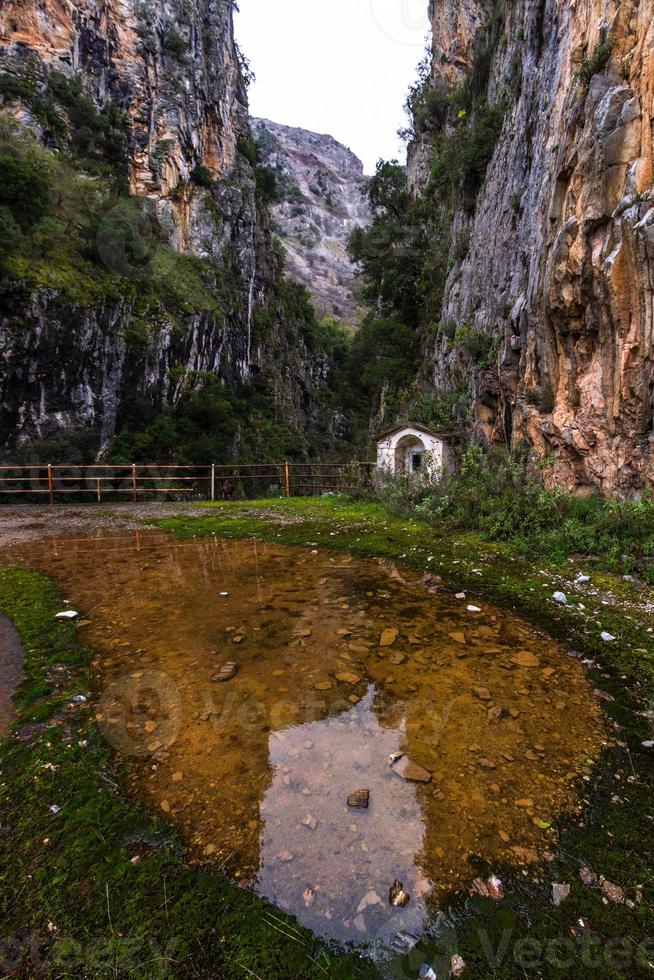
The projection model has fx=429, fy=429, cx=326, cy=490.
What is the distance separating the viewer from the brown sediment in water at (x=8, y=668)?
9.73 ft

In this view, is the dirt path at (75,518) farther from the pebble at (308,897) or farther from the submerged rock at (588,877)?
the submerged rock at (588,877)

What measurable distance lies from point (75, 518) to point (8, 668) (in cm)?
933

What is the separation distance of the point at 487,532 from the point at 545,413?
3882 millimetres

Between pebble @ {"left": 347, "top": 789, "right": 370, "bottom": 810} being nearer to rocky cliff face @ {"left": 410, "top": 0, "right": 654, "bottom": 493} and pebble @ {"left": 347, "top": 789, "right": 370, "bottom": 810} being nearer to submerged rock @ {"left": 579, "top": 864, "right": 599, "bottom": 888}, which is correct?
submerged rock @ {"left": 579, "top": 864, "right": 599, "bottom": 888}

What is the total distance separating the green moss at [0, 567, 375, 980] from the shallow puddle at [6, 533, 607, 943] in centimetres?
12

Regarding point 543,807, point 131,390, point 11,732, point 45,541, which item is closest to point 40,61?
point 131,390

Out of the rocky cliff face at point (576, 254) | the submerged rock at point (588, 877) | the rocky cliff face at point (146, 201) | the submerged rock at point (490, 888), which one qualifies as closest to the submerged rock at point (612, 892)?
the submerged rock at point (588, 877)

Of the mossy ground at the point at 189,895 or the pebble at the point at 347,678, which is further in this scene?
the pebble at the point at 347,678

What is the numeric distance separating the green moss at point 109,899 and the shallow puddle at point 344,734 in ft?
0.38

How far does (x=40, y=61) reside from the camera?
23.9 metres

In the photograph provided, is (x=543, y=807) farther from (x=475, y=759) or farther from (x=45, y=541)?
(x=45, y=541)

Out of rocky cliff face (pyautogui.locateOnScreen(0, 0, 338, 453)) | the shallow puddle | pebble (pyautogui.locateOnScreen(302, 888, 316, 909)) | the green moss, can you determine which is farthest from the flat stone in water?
rocky cliff face (pyautogui.locateOnScreen(0, 0, 338, 453))

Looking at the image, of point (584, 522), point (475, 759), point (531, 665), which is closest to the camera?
point (475, 759)

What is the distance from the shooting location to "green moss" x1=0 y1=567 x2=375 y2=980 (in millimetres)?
1554
